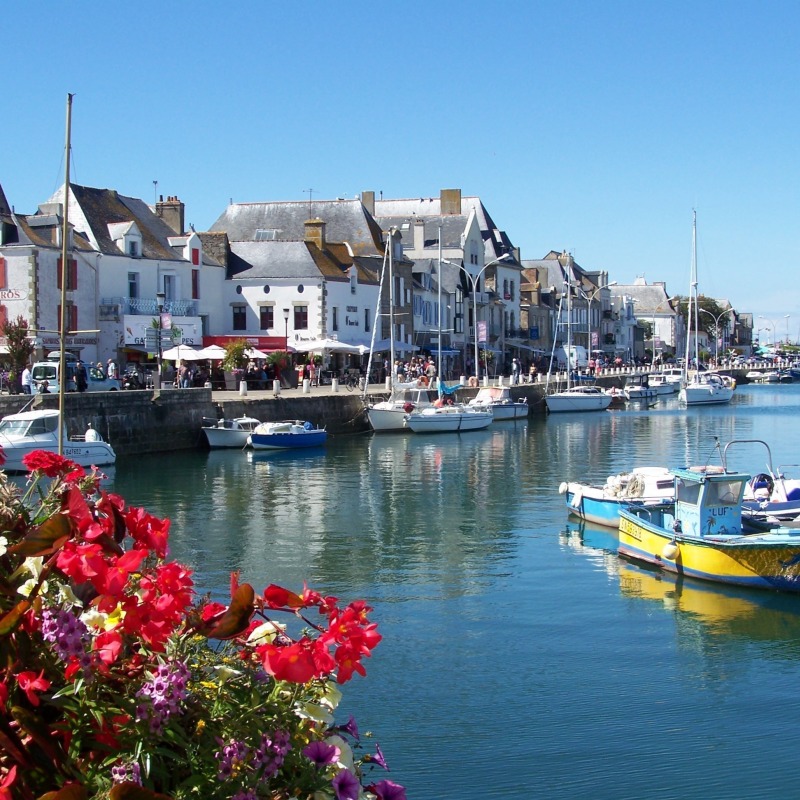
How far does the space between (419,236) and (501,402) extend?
856 inches

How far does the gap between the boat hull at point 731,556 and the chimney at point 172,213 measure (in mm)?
42816

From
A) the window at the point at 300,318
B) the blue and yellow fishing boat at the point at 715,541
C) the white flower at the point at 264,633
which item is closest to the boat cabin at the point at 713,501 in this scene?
the blue and yellow fishing boat at the point at 715,541

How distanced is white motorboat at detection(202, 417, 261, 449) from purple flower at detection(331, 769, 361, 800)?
126ft

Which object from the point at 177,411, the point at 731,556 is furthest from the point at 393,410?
the point at 731,556

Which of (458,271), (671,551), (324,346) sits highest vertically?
(458,271)

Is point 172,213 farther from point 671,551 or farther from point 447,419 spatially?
point 671,551

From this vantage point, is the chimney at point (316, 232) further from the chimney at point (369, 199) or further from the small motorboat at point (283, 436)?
the chimney at point (369, 199)

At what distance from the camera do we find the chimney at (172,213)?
Result: 5784 cm

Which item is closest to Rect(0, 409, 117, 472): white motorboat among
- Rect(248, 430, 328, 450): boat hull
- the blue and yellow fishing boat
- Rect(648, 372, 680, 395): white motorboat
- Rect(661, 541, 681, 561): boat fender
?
Rect(248, 430, 328, 450): boat hull

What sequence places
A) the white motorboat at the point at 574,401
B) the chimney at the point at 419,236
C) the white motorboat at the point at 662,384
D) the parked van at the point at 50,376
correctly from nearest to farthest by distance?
the parked van at the point at 50,376 → the white motorboat at the point at 574,401 → the chimney at the point at 419,236 → the white motorboat at the point at 662,384

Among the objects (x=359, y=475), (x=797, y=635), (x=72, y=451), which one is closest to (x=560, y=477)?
(x=359, y=475)

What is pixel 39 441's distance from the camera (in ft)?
104

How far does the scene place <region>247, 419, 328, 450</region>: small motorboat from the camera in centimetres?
4122

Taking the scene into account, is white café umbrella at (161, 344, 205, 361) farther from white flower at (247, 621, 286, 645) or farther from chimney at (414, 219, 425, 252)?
white flower at (247, 621, 286, 645)
